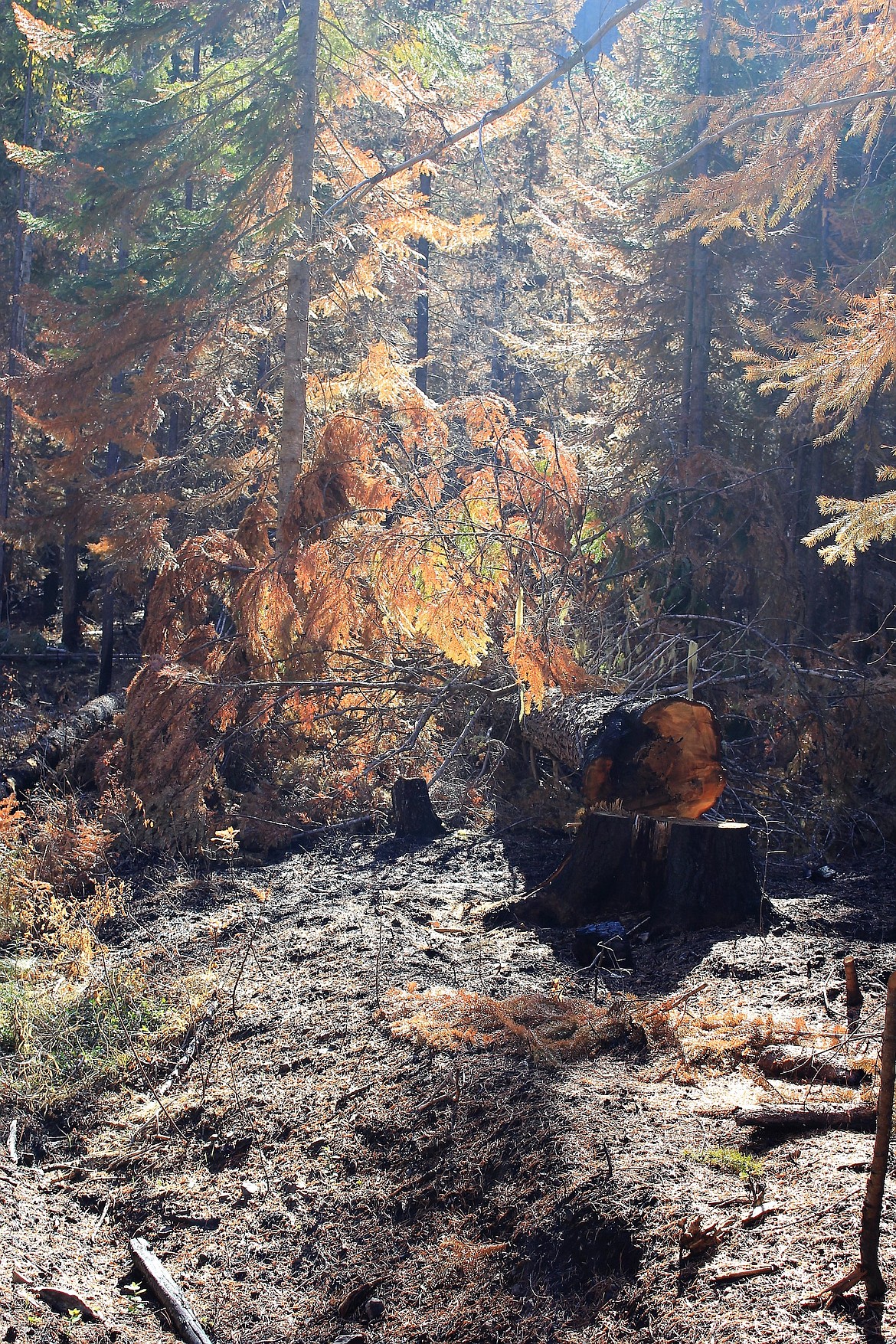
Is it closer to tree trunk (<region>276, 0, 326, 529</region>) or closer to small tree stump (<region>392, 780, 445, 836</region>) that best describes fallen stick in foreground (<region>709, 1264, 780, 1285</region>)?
small tree stump (<region>392, 780, 445, 836</region>)

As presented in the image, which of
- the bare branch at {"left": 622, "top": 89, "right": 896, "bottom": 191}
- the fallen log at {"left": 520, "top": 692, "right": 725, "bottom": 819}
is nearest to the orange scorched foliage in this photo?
the fallen log at {"left": 520, "top": 692, "right": 725, "bottom": 819}

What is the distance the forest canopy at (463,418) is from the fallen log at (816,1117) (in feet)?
8.76

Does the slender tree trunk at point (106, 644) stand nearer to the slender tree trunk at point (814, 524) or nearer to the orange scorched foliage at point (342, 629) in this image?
the orange scorched foliage at point (342, 629)

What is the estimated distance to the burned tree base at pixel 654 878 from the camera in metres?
5.68

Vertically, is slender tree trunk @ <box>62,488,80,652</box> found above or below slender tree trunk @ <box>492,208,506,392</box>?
below

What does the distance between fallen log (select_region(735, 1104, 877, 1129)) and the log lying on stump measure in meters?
2.42

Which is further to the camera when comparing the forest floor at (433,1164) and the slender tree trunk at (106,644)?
the slender tree trunk at (106,644)

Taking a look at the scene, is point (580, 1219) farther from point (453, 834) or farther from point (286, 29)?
point (286, 29)

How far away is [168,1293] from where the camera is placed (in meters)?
3.32

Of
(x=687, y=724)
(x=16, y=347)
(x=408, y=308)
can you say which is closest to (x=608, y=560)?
(x=687, y=724)

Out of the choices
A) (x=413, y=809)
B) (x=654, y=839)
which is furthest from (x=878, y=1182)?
A: (x=413, y=809)

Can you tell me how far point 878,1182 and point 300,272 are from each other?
424 inches

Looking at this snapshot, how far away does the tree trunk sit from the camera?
10844 millimetres

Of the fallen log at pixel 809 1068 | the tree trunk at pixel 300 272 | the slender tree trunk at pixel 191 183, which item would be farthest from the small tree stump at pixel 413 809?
the slender tree trunk at pixel 191 183
